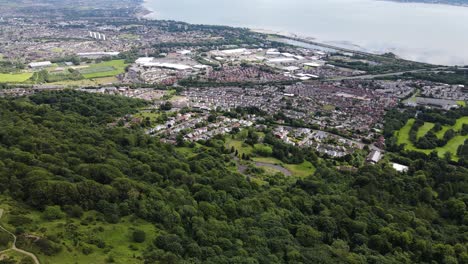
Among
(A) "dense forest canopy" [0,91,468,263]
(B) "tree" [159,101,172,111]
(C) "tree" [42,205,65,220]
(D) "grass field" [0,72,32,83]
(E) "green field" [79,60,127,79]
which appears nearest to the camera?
(C) "tree" [42,205,65,220]

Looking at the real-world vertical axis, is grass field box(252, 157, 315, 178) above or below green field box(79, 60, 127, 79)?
below

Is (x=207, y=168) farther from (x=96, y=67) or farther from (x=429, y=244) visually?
(x=96, y=67)

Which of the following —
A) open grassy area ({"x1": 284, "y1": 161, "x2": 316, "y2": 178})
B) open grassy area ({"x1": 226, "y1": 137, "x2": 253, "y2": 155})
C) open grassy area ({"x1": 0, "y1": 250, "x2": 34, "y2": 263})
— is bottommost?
open grassy area ({"x1": 284, "y1": 161, "x2": 316, "y2": 178})

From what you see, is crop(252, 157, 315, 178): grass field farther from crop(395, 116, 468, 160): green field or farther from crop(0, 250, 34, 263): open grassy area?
crop(0, 250, 34, 263): open grassy area

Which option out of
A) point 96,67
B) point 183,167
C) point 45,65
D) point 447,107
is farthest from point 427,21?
point 183,167

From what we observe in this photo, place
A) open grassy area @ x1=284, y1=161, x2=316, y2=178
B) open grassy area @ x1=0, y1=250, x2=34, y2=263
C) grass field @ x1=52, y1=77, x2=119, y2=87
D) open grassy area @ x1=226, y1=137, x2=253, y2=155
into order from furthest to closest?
grass field @ x1=52, y1=77, x2=119, y2=87 < open grassy area @ x1=226, y1=137, x2=253, y2=155 < open grassy area @ x1=284, y1=161, x2=316, y2=178 < open grassy area @ x1=0, y1=250, x2=34, y2=263

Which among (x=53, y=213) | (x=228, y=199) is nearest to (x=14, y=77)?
(x=53, y=213)

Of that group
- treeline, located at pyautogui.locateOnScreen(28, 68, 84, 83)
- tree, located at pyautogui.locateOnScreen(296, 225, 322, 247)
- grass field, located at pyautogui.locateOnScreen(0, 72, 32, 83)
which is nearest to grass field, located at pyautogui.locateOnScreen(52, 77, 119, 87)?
treeline, located at pyautogui.locateOnScreen(28, 68, 84, 83)

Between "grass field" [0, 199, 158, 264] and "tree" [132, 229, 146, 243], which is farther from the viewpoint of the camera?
"tree" [132, 229, 146, 243]
